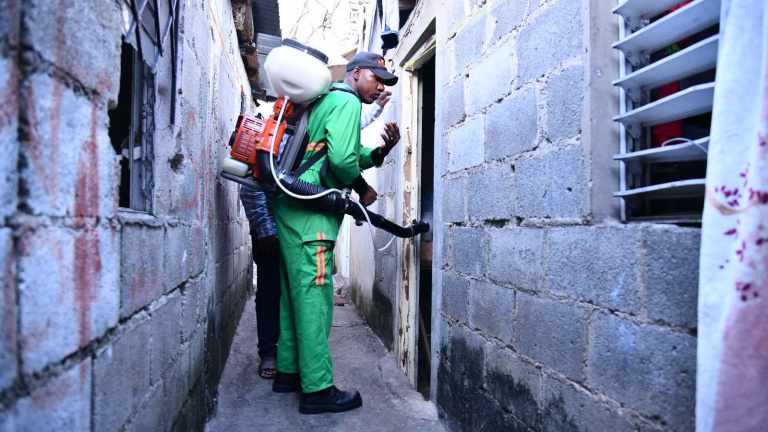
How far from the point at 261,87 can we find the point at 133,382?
581 centimetres

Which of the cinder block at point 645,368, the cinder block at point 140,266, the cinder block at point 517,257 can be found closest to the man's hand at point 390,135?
the cinder block at point 517,257

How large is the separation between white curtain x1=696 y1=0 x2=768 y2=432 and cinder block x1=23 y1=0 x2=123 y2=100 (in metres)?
1.28

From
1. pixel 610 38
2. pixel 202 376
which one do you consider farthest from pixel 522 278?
pixel 202 376

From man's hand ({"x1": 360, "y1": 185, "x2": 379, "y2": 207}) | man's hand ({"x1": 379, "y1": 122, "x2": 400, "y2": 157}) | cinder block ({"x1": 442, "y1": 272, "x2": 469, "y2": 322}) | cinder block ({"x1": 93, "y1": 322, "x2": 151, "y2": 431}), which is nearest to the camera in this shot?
cinder block ({"x1": 93, "y1": 322, "x2": 151, "y2": 431})

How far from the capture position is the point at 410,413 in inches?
109

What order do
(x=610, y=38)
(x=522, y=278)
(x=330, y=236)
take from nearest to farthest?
(x=610, y=38) → (x=522, y=278) → (x=330, y=236)

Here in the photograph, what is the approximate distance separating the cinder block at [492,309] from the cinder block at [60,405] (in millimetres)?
1496

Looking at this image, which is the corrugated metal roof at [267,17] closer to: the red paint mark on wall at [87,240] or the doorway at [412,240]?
the doorway at [412,240]

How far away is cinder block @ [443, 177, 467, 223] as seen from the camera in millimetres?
2469

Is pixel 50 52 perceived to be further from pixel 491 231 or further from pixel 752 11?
pixel 491 231

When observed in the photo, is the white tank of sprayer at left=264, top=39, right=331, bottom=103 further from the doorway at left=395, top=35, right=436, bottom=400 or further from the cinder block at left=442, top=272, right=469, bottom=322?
the cinder block at left=442, top=272, right=469, bottom=322

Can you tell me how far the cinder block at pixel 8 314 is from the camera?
0.72 m

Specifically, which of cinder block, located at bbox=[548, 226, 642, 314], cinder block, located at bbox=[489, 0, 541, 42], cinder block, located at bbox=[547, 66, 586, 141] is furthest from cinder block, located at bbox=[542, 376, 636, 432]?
cinder block, located at bbox=[489, 0, 541, 42]

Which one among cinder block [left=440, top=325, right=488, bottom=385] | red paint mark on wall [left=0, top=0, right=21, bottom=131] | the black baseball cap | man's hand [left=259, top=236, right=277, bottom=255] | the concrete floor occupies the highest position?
the black baseball cap
